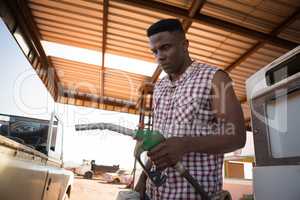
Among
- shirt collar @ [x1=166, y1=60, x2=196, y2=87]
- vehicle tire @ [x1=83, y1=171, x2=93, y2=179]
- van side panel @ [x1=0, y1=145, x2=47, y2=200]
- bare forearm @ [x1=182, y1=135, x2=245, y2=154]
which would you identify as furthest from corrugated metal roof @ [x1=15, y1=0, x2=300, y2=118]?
vehicle tire @ [x1=83, y1=171, x2=93, y2=179]

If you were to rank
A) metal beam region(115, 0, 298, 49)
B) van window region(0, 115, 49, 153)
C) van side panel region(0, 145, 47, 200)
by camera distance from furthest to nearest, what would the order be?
metal beam region(115, 0, 298, 49) < van window region(0, 115, 49, 153) < van side panel region(0, 145, 47, 200)

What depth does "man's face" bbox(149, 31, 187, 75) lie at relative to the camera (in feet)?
5.31

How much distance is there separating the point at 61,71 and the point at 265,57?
21.2 feet

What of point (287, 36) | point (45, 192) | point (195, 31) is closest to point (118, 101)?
point (195, 31)

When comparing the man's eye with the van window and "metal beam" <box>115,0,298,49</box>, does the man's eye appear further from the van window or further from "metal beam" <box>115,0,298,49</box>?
"metal beam" <box>115,0,298,49</box>

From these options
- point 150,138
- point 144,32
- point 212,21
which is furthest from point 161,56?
point 144,32

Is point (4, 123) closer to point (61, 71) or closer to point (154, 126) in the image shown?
point (154, 126)

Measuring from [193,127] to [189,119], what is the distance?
0.16 feet

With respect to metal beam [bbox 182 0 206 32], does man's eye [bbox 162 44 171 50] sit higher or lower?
lower

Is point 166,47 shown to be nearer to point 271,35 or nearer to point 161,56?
point 161,56

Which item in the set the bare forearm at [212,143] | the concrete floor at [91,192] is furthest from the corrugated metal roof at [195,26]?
the concrete floor at [91,192]

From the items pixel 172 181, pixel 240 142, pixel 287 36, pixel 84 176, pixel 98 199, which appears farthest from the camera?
pixel 84 176

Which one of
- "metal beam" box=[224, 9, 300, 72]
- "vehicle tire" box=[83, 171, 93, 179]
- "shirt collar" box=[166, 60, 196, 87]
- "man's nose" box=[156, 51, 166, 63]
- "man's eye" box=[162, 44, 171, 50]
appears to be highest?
"metal beam" box=[224, 9, 300, 72]

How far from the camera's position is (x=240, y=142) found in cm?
132
